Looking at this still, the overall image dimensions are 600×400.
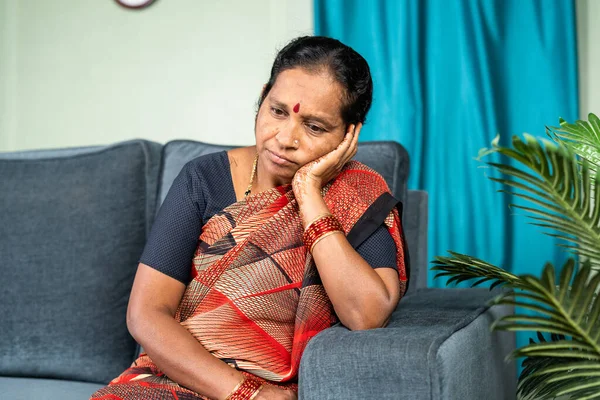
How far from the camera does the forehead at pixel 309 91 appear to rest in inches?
55.3

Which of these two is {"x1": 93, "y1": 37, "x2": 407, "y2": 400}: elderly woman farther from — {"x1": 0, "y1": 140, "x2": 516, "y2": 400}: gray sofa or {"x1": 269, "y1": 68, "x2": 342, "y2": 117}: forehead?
{"x1": 0, "y1": 140, "x2": 516, "y2": 400}: gray sofa

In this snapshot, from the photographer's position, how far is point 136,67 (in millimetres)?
3062

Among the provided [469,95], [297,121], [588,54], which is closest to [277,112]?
[297,121]

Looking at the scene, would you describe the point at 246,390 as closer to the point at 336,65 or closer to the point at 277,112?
the point at 277,112

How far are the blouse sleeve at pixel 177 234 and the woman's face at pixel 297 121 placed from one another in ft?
0.60

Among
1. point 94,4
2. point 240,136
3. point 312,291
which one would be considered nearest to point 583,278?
point 312,291

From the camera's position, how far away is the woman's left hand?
1420mm

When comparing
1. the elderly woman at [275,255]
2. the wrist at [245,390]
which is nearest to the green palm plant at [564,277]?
the elderly woman at [275,255]

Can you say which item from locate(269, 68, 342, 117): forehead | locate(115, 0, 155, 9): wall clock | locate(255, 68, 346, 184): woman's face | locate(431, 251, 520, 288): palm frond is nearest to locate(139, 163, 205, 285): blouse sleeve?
locate(255, 68, 346, 184): woman's face

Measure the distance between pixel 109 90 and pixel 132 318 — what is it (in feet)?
6.47

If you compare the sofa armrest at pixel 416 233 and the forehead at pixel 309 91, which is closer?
the forehead at pixel 309 91

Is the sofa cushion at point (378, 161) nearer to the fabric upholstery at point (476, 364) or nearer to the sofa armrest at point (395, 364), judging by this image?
the fabric upholstery at point (476, 364)

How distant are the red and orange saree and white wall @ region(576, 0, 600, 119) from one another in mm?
1300

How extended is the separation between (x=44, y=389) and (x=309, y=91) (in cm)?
100
